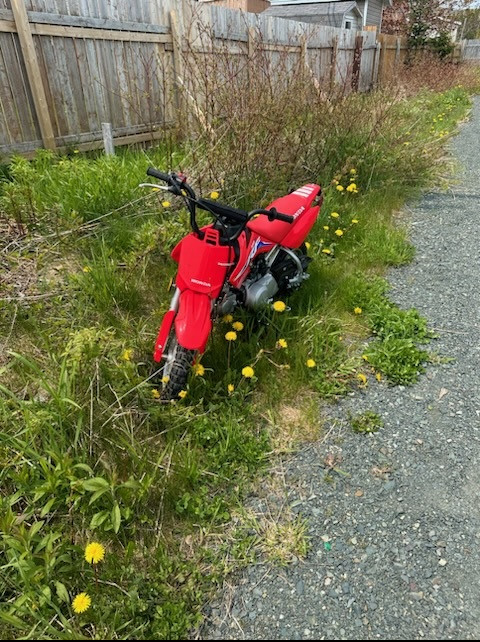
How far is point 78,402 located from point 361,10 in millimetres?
27049

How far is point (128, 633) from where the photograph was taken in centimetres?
Result: 157

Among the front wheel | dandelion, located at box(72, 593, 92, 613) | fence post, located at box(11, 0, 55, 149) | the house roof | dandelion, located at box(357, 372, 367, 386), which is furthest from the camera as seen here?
the house roof

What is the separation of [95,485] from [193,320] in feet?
2.87

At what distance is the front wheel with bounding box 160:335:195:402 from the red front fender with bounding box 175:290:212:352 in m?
0.09

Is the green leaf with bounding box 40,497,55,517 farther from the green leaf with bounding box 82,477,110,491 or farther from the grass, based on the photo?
the green leaf with bounding box 82,477,110,491

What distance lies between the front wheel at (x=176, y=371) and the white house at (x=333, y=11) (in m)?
22.6

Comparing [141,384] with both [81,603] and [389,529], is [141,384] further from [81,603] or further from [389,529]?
[389,529]

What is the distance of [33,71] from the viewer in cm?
507

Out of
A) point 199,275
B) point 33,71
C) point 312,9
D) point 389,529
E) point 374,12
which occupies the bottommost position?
point 389,529

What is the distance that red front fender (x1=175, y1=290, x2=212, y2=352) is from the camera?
2.23 meters

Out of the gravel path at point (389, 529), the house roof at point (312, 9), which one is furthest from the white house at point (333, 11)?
the gravel path at point (389, 529)

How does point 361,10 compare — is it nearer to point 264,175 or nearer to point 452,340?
point 264,175

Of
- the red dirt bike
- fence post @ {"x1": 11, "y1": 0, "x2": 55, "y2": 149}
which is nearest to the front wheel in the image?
Answer: the red dirt bike

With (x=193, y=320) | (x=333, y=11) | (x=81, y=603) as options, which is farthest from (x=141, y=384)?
(x=333, y=11)
